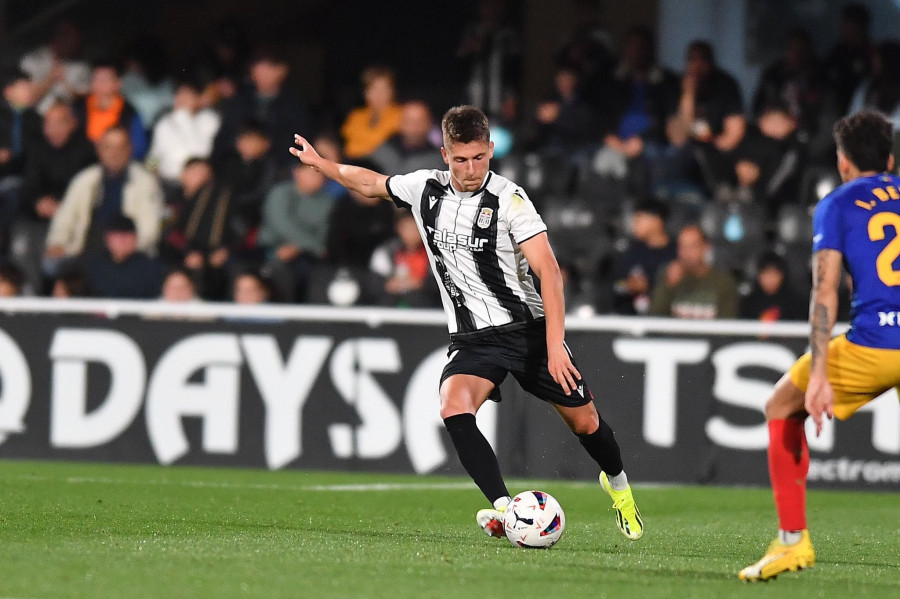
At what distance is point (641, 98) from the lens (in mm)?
13773

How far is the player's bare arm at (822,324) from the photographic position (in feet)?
16.8

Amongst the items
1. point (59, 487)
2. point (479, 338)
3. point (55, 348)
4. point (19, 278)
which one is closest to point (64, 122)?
point (19, 278)

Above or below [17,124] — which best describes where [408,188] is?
below

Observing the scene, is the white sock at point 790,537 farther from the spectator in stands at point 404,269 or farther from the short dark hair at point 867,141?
the spectator in stands at point 404,269

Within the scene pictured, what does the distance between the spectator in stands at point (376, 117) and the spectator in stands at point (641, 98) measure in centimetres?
203

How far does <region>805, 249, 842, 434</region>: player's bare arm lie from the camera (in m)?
5.12

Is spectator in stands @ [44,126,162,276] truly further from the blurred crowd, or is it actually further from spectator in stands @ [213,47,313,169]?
spectator in stands @ [213,47,313,169]

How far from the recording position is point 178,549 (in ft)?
19.3

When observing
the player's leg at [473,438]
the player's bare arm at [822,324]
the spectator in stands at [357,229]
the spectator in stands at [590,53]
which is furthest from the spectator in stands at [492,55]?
the player's bare arm at [822,324]

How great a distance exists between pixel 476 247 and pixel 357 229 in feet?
20.7

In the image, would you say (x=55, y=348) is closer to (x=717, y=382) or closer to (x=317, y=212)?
(x=317, y=212)

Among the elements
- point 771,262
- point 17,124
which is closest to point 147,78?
point 17,124

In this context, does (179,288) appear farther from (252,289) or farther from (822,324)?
(822,324)

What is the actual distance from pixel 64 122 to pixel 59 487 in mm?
5962
